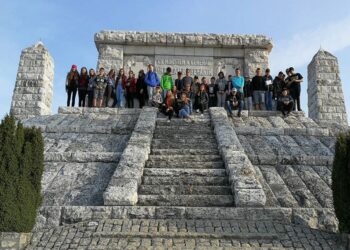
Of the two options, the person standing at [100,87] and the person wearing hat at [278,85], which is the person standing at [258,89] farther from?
the person standing at [100,87]

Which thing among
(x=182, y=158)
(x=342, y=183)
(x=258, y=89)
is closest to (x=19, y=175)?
(x=182, y=158)

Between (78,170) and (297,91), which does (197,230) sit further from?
(297,91)

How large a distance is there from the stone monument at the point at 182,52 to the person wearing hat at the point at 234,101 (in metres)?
4.56

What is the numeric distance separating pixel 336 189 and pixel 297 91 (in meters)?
8.58

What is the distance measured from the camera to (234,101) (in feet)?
44.3

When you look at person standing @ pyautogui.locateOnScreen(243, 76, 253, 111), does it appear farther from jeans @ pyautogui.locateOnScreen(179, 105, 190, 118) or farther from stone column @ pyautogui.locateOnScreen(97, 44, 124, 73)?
stone column @ pyautogui.locateOnScreen(97, 44, 124, 73)

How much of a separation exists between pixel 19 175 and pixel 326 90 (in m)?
12.6

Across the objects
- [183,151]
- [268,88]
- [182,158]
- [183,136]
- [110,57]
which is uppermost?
[110,57]

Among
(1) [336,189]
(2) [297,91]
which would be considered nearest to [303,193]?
(1) [336,189]

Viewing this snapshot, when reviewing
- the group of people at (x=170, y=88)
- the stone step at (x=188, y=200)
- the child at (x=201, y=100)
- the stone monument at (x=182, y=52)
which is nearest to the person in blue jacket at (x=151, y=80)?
the group of people at (x=170, y=88)

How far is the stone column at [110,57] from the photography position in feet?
58.5

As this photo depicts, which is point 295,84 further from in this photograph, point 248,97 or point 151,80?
point 151,80

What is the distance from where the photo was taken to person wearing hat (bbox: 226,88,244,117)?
13.4 meters

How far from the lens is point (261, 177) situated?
28.5 feet
